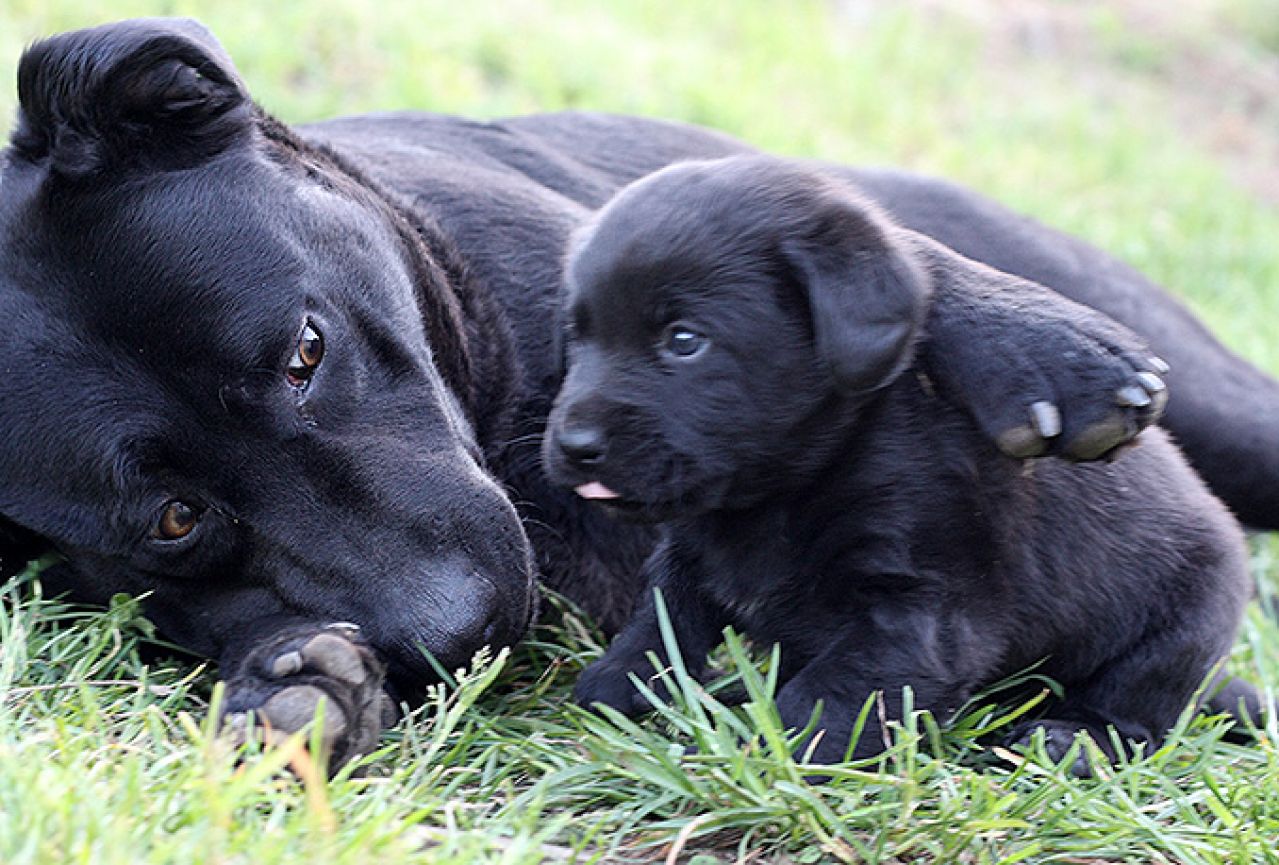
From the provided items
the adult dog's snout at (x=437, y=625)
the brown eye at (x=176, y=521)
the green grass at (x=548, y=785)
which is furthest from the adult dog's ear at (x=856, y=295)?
Answer: the brown eye at (x=176, y=521)

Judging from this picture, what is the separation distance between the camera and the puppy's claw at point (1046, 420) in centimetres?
227

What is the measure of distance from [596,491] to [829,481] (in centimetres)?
40

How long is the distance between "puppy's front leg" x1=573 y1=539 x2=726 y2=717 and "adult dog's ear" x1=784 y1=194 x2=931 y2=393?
0.52 meters

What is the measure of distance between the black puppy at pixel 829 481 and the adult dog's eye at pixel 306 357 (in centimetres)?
58

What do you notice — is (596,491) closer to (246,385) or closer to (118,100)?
(246,385)

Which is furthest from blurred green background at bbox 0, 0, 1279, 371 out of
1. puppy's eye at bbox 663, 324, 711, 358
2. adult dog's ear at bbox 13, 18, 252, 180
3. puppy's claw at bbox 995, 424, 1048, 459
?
puppy's eye at bbox 663, 324, 711, 358

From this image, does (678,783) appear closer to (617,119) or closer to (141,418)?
(141,418)

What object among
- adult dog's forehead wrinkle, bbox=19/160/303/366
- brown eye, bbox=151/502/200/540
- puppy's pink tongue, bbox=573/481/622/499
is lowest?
brown eye, bbox=151/502/200/540

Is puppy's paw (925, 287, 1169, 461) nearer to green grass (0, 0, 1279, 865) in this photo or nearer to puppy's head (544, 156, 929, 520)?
puppy's head (544, 156, 929, 520)

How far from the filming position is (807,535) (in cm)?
233

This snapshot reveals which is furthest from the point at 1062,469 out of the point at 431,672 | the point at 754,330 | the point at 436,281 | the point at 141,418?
the point at 141,418

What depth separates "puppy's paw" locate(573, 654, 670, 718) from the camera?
238 centimetres

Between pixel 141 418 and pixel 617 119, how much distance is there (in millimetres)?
2376

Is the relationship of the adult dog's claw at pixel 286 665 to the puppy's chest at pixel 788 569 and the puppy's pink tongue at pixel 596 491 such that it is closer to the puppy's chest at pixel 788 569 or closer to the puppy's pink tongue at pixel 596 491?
the puppy's pink tongue at pixel 596 491
